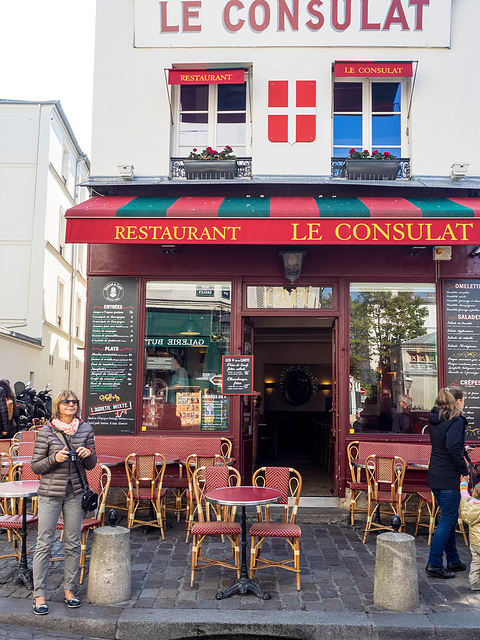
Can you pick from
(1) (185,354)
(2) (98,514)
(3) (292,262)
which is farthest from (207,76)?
(2) (98,514)

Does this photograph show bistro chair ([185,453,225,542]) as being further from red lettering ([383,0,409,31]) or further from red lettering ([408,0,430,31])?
red lettering ([408,0,430,31])

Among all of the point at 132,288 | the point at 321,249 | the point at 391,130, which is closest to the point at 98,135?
the point at 132,288

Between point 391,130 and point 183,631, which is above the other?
point 391,130

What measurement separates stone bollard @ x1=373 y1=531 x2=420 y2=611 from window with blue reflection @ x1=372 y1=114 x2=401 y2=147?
617 centimetres

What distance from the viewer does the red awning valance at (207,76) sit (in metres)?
9.01

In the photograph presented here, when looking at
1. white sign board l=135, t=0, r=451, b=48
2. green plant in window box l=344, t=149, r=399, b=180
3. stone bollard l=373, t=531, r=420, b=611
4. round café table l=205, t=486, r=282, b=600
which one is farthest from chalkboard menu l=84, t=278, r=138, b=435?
stone bollard l=373, t=531, r=420, b=611

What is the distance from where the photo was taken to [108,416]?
29.1 ft

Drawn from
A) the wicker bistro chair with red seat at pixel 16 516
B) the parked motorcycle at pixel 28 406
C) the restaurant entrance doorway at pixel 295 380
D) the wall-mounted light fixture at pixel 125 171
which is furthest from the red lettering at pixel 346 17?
the parked motorcycle at pixel 28 406

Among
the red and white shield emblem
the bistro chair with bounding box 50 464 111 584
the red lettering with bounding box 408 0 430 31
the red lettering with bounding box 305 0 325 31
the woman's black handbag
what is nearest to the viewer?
the woman's black handbag

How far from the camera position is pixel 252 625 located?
16.1 feet

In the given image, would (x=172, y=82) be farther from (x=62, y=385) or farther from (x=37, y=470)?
(x=62, y=385)

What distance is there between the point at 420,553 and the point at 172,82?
7020mm

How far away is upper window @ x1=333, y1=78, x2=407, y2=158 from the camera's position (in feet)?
30.6

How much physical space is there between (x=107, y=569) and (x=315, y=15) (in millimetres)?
8196
